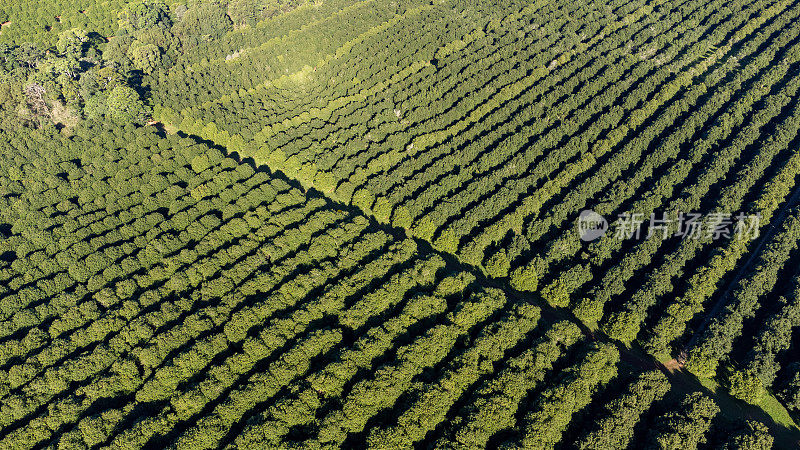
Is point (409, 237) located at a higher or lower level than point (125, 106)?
lower

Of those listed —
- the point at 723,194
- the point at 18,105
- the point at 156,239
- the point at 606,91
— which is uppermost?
the point at 18,105

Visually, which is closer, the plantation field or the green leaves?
the plantation field

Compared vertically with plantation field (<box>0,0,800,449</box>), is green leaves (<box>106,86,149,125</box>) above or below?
above

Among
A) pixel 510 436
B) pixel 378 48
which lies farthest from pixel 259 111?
pixel 510 436

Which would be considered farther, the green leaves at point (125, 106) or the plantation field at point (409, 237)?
the green leaves at point (125, 106)

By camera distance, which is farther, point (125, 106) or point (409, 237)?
point (125, 106)

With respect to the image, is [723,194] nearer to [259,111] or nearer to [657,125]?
[657,125]

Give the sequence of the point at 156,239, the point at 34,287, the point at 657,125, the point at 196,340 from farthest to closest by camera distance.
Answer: the point at 657,125 < the point at 156,239 < the point at 34,287 < the point at 196,340

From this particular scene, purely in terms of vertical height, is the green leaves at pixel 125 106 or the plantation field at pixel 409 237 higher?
the green leaves at pixel 125 106
